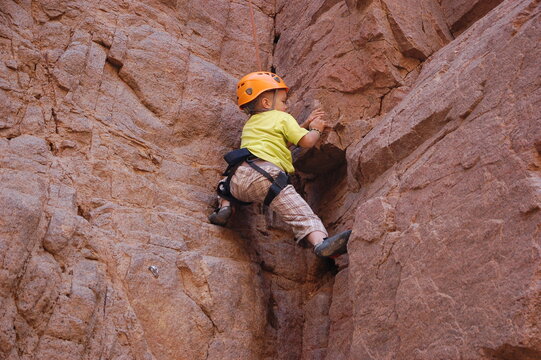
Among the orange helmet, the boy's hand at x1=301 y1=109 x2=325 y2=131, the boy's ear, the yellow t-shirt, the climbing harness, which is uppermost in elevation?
the orange helmet

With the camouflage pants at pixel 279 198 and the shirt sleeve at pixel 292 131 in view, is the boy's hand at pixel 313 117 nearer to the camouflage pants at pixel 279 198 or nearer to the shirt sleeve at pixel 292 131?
the shirt sleeve at pixel 292 131

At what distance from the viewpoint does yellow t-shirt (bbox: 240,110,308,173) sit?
529 cm

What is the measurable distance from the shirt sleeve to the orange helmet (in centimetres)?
43

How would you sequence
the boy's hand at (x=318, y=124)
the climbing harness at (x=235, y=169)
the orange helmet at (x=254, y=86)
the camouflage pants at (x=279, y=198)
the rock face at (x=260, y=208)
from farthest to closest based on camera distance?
the orange helmet at (x=254, y=86) → the boy's hand at (x=318, y=124) → the climbing harness at (x=235, y=169) → the camouflage pants at (x=279, y=198) → the rock face at (x=260, y=208)

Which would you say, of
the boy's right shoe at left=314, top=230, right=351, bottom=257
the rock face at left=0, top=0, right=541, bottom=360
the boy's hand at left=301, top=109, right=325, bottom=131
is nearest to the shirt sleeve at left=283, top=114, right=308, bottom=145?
the boy's hand at left=301, top=109, right=325, bottom=131

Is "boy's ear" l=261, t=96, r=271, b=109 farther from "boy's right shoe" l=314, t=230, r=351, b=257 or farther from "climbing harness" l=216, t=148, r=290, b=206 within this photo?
"boy's right shoe" l=314, t=230, r=351, b=257

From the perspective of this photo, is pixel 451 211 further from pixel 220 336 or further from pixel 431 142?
pixel 220 336

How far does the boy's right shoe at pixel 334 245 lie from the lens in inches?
179

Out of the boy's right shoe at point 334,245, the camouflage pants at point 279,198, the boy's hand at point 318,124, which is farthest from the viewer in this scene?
the boy's hand at point 318,124

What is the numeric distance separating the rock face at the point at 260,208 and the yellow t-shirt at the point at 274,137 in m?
0.33

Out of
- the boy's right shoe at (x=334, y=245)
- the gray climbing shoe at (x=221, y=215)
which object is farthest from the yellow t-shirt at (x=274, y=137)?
the boy's right shoe at (x=334, y=245)

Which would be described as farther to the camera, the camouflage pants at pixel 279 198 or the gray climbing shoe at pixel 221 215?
the gray climbing shoe at pixel 221 215

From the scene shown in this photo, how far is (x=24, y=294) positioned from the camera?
384cm

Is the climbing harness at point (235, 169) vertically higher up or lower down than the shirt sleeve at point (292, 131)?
lower down
